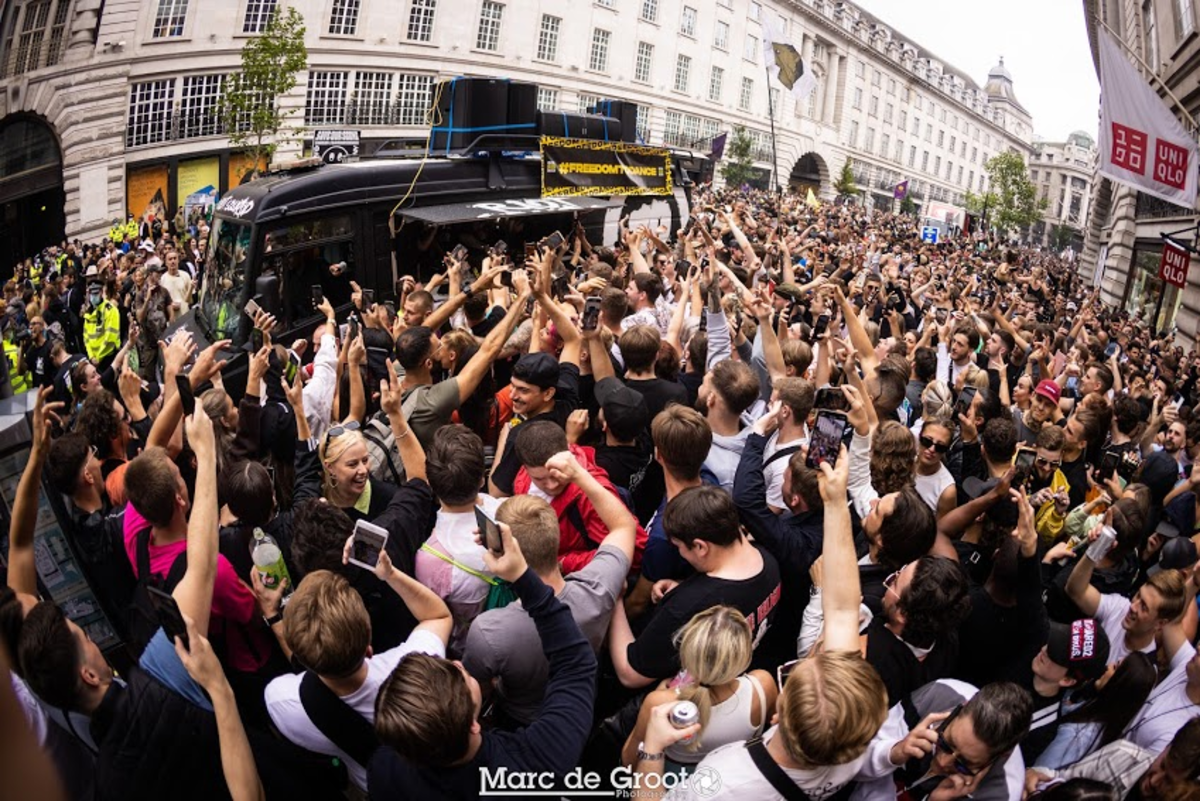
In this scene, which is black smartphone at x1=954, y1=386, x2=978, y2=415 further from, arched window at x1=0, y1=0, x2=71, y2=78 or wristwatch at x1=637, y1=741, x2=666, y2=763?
arched window at x1=0, y1=0, x2=71, y2=78

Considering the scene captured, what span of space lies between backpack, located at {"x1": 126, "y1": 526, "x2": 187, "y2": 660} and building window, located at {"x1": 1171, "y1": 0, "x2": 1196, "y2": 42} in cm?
1929

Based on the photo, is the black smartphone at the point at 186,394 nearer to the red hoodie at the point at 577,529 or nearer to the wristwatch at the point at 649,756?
the red hoodie at the point at 577,529

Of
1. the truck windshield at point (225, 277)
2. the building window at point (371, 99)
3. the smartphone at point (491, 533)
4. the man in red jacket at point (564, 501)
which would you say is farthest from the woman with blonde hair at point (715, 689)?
the building window at point (371, 99)

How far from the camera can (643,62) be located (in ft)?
131

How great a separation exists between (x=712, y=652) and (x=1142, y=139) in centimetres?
1167

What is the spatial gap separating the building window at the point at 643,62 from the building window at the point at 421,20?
1319 cm

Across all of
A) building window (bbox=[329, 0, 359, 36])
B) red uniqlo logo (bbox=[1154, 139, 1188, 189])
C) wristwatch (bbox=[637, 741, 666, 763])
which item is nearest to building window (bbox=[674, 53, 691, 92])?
building window (bbox=[329, 0, 359, 36])

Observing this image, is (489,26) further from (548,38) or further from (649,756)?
(649,756)

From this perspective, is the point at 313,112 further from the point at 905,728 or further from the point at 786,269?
the point at 905,728

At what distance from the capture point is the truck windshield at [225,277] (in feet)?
25.4

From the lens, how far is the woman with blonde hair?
2252 millimetres

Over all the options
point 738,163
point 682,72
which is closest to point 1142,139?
point 682,72

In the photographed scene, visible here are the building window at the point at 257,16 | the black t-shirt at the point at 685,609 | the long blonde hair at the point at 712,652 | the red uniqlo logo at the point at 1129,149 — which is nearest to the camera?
the long blonde hair at the point at 712,652

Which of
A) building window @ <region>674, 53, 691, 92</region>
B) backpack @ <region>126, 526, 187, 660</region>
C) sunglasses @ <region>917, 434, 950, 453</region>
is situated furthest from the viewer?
building window @ <region>674, 53, 691, 92</region>
